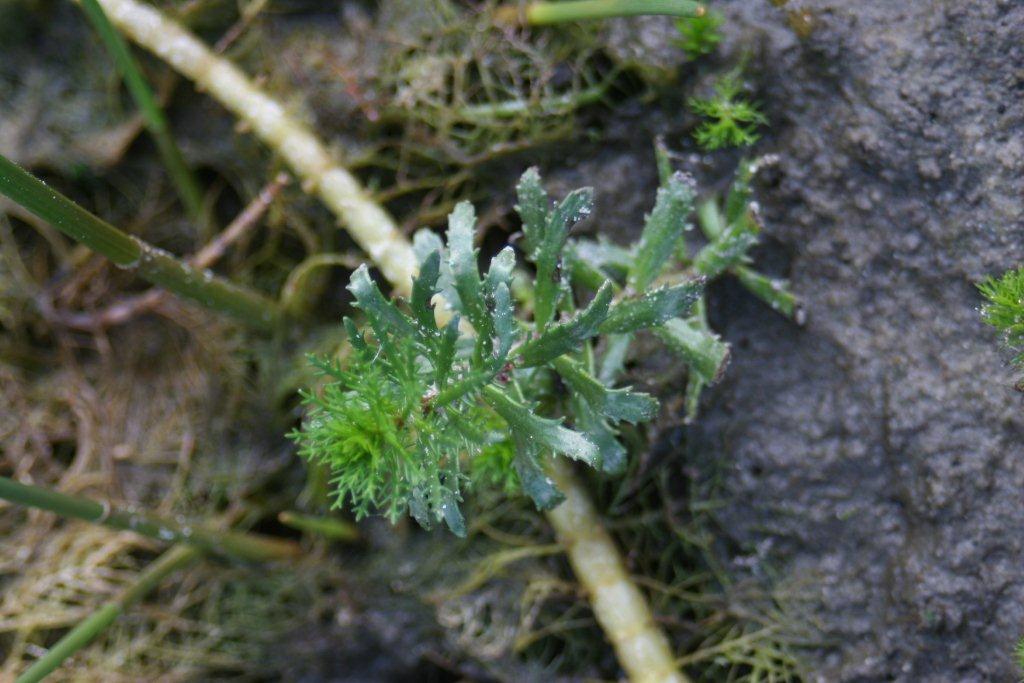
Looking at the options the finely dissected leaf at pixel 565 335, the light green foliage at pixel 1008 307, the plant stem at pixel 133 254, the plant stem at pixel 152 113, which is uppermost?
the plant stem at pixel 152 113

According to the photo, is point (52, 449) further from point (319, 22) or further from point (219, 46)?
point (319, 22)

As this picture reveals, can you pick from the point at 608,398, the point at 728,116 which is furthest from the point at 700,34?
the point at 608,398

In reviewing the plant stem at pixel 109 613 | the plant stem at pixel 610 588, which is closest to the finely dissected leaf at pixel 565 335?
the plant stem at pixel 610 588

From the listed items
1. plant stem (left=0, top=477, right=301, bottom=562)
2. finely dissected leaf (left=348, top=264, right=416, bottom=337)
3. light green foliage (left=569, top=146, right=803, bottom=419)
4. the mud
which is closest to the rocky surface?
the mud

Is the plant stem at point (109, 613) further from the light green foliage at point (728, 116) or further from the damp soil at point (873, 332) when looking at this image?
the light green foliage at point (728, 116)

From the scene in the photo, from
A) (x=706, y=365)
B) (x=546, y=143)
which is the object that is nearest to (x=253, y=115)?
(x=546, y=143)

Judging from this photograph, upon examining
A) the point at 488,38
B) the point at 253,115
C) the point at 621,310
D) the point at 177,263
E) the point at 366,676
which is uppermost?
the point at 253,115
